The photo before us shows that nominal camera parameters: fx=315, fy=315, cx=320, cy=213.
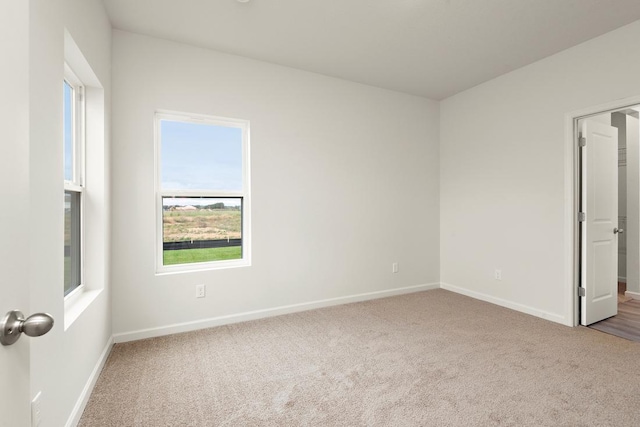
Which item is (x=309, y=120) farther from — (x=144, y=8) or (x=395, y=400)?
(x=395, y=400)

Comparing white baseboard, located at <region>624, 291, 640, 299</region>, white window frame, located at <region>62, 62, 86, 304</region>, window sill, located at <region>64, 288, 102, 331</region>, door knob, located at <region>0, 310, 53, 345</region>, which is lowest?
white baseboard, located at <region>624, 291, 640, 299</region>

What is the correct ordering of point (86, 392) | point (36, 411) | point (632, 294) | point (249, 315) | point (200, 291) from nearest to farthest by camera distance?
point (36, 411), point (86, 392), point (200, 291), point (249, 315), point (632, 294)

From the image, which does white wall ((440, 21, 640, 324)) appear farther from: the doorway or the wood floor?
the wood floor

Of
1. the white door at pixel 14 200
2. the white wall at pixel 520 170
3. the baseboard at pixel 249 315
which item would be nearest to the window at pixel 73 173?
the baseboard at pixel 249 315

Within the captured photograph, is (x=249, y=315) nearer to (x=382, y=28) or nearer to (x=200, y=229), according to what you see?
(x=200, y=229)

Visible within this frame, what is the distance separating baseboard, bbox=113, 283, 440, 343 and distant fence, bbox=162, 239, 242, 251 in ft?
2.42

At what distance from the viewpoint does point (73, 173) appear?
7.39 feet

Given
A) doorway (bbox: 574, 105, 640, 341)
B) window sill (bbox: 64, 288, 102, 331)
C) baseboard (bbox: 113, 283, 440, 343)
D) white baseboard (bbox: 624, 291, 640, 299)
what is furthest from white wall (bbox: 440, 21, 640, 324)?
window sill (bbox: 64, 288, 102, 331)

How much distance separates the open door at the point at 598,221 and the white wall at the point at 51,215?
→ 4.31 m

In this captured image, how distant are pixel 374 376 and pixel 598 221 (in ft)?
9.83

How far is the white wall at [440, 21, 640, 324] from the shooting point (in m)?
3.07

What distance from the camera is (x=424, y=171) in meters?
4.64

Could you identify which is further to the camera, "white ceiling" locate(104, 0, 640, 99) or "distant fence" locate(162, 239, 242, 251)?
"distant fence" locate(162, 239, 242, 251)

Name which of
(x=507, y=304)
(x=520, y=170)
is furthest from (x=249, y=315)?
(x=520, y=170)
